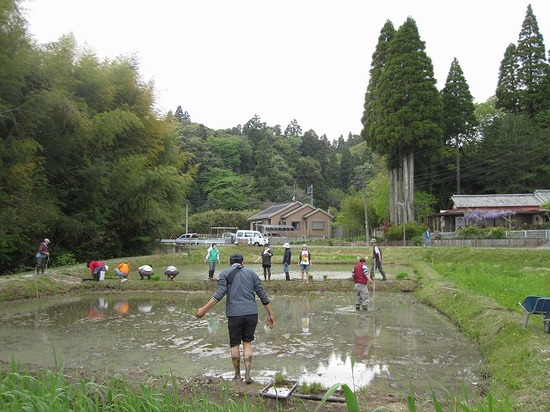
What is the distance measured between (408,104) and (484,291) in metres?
25.3

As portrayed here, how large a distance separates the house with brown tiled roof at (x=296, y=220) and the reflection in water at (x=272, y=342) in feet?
130

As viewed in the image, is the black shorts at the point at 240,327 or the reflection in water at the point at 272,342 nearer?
the black shorts at the point at 240,327

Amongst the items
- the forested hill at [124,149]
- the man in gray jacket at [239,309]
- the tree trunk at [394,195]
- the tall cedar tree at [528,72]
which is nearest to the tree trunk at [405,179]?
the tree trunk at [394,195]

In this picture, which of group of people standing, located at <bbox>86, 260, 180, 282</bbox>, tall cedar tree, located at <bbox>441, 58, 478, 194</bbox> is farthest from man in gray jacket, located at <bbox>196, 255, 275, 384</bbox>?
tall cedar tree, located at <bbox>441, 58, 478, 194</bbox>

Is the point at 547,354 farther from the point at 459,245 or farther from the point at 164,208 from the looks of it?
the point at 459,245

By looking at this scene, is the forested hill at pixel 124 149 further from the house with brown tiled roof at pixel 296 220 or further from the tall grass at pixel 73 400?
the tall grass at pixel 73 400

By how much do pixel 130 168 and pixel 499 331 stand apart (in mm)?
16928

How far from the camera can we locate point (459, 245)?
2752 centimetres

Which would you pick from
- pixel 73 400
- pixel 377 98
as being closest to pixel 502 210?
pixel 377 98

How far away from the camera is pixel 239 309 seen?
18.1 feet

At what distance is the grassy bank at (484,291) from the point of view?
517cm

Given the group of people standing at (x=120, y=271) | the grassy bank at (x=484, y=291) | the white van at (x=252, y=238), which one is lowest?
the grassy bank at (x=484, y=291)

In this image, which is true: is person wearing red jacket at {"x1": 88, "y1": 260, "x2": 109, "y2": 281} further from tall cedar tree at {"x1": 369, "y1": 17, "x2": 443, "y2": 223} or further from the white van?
tall cedar tree at {"x1": 369, "y1": 17, "x2": 443, "y2": 223}

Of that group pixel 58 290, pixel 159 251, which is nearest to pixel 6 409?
pixel 58 290
